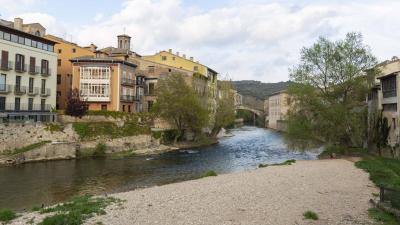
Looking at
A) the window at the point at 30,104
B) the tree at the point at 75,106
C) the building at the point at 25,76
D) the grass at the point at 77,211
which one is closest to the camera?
the grass at the point at 77,211

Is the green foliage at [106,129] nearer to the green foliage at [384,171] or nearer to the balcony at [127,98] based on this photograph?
the balcony at [127,98]

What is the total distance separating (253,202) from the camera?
2189 centimetres

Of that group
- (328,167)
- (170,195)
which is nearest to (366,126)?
(328,167)

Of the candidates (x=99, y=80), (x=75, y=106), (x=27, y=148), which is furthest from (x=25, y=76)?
(x=99, y=80)

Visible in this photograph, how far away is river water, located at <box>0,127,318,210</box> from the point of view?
3067cm

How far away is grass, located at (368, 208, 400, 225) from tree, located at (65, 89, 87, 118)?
154 feet

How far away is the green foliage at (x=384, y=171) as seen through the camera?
90.1ft

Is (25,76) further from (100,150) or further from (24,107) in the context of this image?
(100,150)

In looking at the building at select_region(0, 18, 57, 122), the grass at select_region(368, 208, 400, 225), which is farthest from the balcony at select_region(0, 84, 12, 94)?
the grass at select_region(368, 208, 400, 225)

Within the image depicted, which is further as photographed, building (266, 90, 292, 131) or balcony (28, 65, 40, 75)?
building (266, 90, 292, 131)

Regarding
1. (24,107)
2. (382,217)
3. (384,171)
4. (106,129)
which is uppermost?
(24,107)

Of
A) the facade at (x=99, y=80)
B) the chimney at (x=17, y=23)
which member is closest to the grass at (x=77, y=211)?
the facade at (x=99, y=80)

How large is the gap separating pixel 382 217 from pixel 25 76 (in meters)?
50.9

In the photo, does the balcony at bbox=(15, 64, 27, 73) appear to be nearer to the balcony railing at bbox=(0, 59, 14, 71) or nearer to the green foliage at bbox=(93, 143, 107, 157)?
the balcony railing at bbox=(0, 59, 14, 71)
